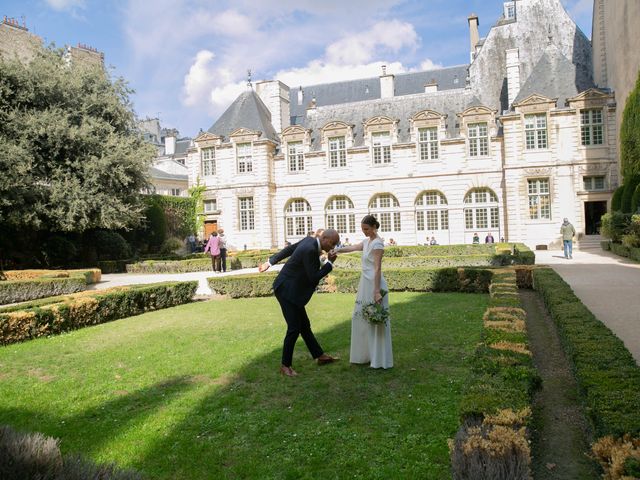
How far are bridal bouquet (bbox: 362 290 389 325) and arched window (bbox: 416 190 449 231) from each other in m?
24.4

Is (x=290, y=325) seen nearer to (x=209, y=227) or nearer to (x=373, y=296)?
(x=373, y=296)

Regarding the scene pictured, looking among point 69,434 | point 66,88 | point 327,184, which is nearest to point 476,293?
point 69,434

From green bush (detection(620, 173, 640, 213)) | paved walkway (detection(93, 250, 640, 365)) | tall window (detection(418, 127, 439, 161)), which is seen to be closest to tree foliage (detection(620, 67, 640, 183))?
green bush (detection(620, 173, 640, 213))

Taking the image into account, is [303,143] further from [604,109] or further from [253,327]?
[253,327]

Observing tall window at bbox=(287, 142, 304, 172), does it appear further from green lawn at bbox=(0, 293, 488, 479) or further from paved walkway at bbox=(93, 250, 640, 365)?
green lawn at bbox=(0, 293, 488, 479)

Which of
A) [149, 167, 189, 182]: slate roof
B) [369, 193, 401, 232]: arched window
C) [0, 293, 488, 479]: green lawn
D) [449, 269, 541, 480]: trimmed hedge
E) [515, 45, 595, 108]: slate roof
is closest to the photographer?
[449, 269, 541, 480]: trimmed hedge

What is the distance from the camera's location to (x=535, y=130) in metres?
26.6

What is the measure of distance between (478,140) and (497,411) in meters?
27.2

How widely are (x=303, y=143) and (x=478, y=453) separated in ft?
98.4

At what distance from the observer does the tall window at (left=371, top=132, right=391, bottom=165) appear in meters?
29.9

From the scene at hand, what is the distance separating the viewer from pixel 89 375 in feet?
19.1

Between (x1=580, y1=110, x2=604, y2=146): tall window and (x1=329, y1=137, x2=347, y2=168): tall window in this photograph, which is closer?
(x1=580, y1=110, x2=604, y2=146): tall window

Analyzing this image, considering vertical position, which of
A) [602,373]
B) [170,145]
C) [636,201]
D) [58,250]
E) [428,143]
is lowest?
[602,373]

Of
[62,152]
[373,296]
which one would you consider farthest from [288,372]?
[62,152]
